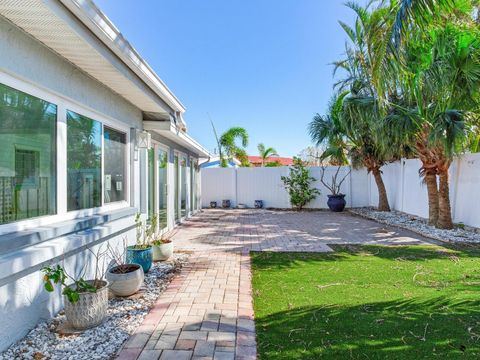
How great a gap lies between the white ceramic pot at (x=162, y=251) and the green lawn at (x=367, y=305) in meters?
1.72

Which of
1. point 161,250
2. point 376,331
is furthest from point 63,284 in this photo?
point 376,331

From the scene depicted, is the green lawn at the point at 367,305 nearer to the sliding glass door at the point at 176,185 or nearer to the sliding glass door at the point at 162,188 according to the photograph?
the sliding glass door at the point at 162,188

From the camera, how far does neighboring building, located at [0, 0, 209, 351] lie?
3162 mm

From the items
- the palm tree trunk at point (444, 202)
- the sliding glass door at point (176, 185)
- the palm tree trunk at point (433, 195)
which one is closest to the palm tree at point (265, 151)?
the sliding glass door at point (176, 185)

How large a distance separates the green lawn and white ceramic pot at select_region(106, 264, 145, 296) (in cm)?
166

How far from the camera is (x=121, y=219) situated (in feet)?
19.1

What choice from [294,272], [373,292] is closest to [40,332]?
[294,272]

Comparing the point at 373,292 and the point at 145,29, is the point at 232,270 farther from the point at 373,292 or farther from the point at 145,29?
the point at 145,29

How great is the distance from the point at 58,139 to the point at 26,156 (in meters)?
0.58

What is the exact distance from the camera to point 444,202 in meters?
9.14

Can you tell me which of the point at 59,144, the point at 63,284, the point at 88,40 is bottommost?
the point at 63,284

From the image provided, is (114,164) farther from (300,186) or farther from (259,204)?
(259,204)

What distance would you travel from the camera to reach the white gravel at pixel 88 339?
9.82 feet

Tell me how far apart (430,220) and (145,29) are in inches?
480
